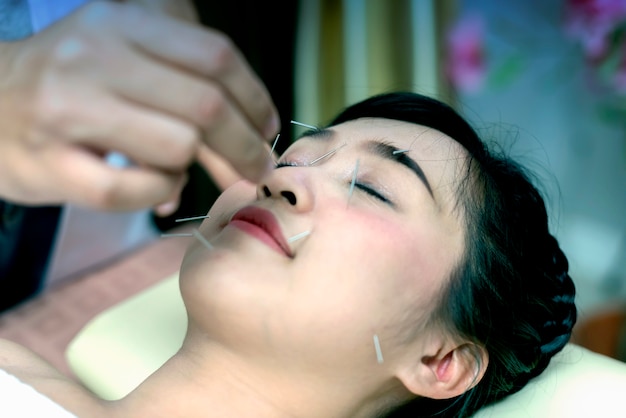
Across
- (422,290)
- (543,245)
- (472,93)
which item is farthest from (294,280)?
(472,93)

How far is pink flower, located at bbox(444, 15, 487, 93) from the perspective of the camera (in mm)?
2162

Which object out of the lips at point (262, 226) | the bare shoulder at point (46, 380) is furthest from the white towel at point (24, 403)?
the lips at point (262, 226)

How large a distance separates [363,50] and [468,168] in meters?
1.16

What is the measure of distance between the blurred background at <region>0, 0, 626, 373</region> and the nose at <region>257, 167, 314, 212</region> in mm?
947

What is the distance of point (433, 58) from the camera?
2.11 metres

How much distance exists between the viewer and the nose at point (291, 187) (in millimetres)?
917

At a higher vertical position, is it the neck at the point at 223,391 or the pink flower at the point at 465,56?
the pink flower at the point at 465,56

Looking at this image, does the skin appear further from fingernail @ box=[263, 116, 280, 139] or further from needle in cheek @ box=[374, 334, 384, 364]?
fingernail @ box=[263, 116, 280, 139]

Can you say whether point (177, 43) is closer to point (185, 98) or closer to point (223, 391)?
point (185, 98)

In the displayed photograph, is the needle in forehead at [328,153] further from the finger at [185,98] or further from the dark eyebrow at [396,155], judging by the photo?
the finger at [185,98]

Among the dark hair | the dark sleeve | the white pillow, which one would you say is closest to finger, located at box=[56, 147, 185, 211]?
the dark hair

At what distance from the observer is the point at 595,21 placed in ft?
6.15

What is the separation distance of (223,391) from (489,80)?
179 cm

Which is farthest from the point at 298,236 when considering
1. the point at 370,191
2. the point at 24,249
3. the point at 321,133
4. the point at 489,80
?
the point at 489,80
